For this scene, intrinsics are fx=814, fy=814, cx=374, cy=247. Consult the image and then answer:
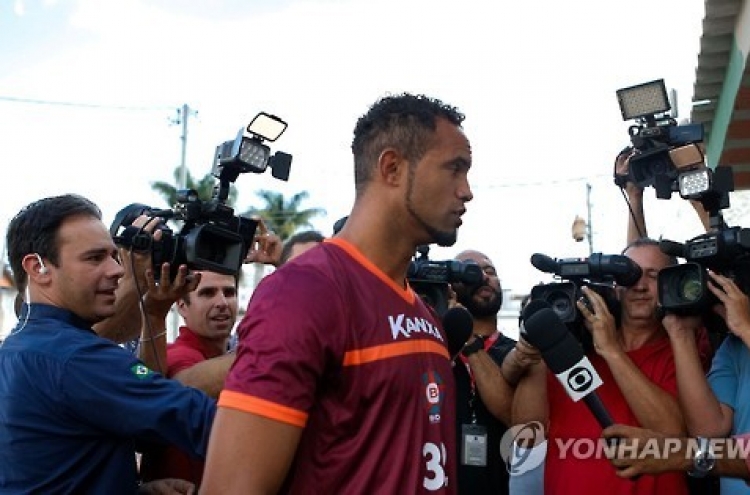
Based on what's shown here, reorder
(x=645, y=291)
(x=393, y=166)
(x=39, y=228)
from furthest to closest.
Answer: 1. (x=645, y=291)
2. (x=39, y=228)
3. (x=393, y=166)

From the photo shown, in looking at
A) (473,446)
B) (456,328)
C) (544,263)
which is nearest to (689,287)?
(544,263)

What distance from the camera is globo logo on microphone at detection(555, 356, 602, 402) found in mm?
2740

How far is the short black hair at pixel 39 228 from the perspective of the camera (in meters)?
2.65

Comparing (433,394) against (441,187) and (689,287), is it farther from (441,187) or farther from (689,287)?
(689,287)

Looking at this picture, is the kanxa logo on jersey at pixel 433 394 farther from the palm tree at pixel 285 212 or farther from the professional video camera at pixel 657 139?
the palm tree at pixel 285 212

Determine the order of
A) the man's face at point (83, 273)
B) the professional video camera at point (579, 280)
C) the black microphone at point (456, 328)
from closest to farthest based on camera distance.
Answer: the man's face at point (83, 273) < the black microphone at point (456, 328) < the professional video camera at point (579, 280)

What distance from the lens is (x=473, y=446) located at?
4.03 metres

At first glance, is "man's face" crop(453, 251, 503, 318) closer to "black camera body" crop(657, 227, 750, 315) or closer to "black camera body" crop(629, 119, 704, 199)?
"black camera body" crop(629, 119, 704, 199)

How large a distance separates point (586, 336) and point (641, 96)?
1143mm

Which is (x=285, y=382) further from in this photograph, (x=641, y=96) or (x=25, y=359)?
(x=641, y=96)

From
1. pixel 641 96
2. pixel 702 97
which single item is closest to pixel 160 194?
pixel 702 97

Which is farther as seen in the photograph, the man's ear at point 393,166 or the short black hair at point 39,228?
the short black hair at point 39,228

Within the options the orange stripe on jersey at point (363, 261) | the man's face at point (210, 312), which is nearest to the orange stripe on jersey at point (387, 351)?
the orange stripe on jersey at point (363, 261)

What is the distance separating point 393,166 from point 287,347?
2.06 feet
